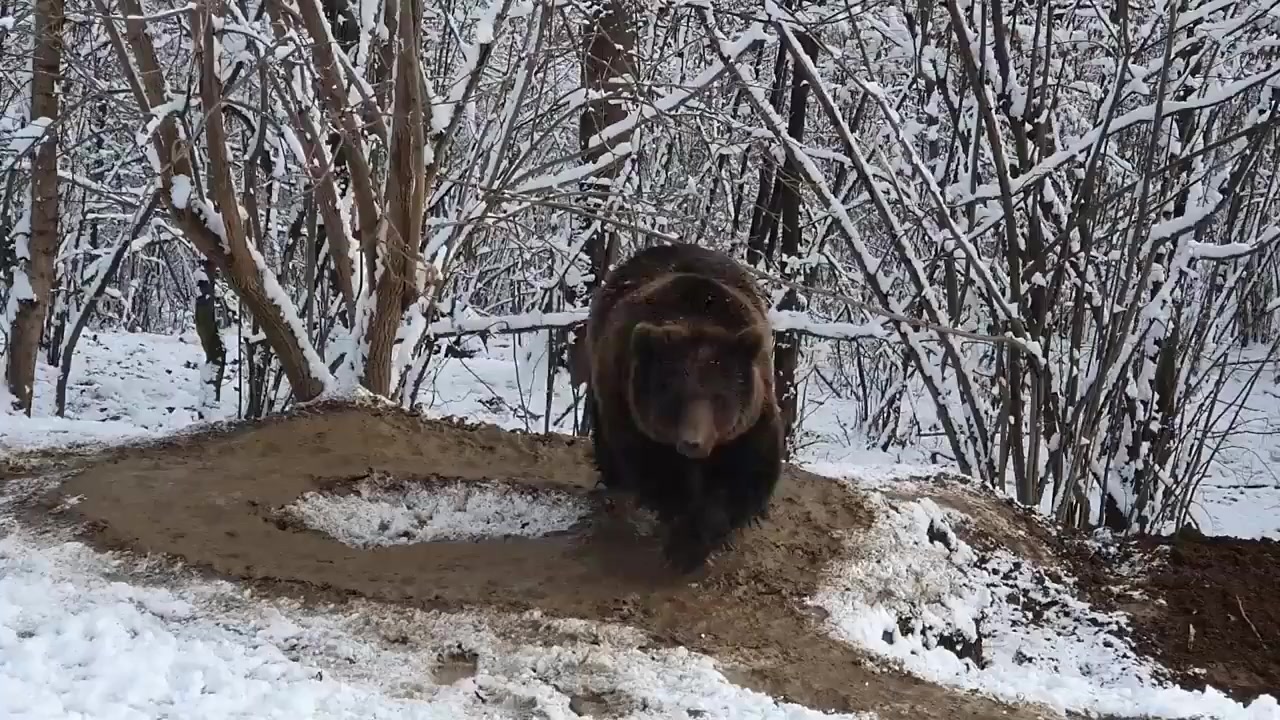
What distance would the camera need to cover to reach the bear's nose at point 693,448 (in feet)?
14.9

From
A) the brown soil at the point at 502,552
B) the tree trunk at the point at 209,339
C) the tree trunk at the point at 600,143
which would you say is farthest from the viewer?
the tree trunk at the point at 209,339

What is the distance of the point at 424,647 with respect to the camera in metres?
3.98

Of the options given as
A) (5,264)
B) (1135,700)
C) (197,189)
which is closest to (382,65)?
(197,189)

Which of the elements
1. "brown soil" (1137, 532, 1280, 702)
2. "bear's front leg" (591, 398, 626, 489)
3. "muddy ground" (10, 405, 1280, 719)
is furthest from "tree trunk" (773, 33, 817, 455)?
"brown soil" (1137, 532, 1280, 702)

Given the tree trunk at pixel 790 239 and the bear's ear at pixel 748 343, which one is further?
the tree trunk at pixel 790 239

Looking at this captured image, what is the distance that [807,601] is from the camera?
4.73 meters

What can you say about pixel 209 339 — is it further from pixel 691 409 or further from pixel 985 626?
pixel 985 626

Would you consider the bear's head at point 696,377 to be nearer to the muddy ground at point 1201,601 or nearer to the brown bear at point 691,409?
the brown bear at point 691,409

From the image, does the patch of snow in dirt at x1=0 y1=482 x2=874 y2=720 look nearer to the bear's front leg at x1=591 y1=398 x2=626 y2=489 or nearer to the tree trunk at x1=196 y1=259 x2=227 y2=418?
the bear's front leg at x1=591 y1=398 x2=626 y2=489

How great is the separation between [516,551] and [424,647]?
1.16 m

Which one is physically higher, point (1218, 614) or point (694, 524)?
point (694, 524)

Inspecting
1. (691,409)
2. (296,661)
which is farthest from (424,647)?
(691,409)

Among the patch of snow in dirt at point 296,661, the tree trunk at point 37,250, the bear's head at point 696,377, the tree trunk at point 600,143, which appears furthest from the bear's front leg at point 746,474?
the tree trunk at point 37,250

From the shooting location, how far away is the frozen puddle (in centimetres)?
553
